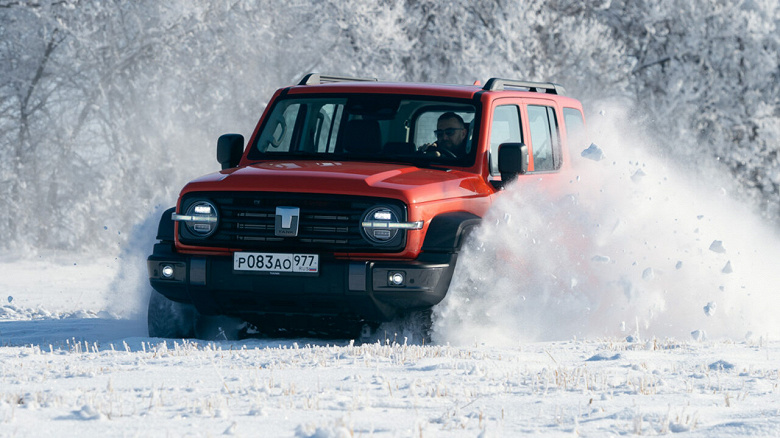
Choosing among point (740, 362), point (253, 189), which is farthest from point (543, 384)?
point (253, 189)

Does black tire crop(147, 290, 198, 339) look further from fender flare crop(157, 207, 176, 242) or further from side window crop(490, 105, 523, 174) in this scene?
side window crop(490, 105, 523, 174)

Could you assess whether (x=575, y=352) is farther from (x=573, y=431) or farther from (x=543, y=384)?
(x=573, y=431)

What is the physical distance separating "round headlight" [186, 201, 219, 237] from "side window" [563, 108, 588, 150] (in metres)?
3.44

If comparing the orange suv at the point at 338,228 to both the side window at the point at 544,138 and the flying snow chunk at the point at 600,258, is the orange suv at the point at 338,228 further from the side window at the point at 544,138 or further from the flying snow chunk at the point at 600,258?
the flying snow chunk at the point at 600,258

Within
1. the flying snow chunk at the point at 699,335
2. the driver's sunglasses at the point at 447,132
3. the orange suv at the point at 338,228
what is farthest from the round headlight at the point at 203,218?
the flying snow chunk at the point at 699,335

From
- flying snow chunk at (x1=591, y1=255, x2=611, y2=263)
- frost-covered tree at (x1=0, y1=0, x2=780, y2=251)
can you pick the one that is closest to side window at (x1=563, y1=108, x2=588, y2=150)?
flying snow chunk at (x1=591, y1=255, x2=611, y2=263)

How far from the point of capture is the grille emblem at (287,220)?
739 centimetres

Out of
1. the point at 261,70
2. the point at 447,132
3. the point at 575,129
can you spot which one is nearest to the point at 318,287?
the point at 447,132

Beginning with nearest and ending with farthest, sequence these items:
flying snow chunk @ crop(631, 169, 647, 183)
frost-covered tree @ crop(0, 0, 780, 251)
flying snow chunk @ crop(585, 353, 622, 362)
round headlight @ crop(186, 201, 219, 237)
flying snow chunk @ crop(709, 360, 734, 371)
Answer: flying snow chunk @ crop(709, 360, 734, 371), flying snow chunk @ crop(585, 353, 622, 362), round headlight @ crop(186, 201, 219, 237), flying snow chunk @ crop(631, 169, 647, 183), frost-covered tree @ crop(0, 0, 780, 251)

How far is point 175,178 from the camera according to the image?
22875mm

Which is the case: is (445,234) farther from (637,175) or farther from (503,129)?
(637,175)

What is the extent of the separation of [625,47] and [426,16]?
4.38 metres

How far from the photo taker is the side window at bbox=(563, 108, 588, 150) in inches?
387

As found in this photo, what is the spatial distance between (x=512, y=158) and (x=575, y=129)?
2214mm
